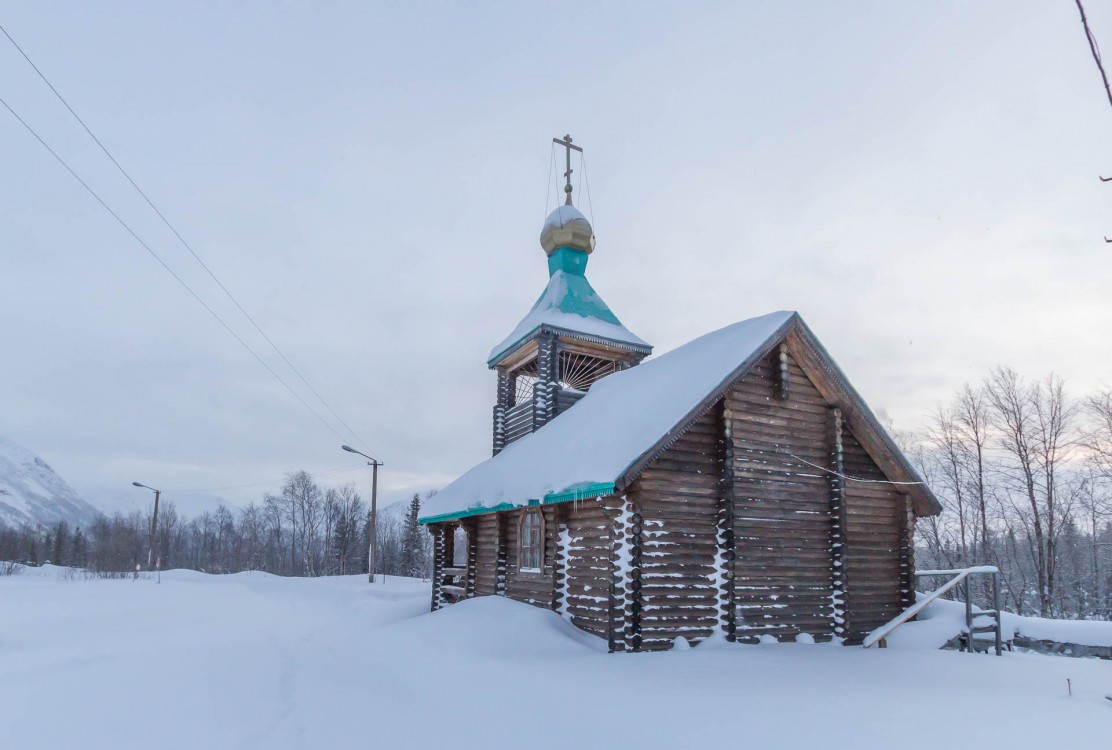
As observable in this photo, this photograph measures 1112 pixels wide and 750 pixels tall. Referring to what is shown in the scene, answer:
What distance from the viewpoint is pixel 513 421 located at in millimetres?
22766

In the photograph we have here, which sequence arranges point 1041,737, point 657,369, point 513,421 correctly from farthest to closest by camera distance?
1. point 513,421
2. point 657,369
3. point 1041,737

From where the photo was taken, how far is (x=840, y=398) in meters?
14.6

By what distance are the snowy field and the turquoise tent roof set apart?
9.44m

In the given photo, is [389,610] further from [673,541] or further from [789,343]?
[789,343]

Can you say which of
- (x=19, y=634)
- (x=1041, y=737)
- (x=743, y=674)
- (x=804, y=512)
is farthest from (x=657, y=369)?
(x=19, y=634)

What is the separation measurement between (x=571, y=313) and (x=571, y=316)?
10.9 inches

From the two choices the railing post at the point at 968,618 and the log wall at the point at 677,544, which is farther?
the railing post at the point at 968,618

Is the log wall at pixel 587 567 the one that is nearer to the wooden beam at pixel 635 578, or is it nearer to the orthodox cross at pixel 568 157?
the wooden beam at pixel 635 578

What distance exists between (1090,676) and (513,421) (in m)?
15.8

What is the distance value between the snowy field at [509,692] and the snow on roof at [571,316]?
31.4 feet

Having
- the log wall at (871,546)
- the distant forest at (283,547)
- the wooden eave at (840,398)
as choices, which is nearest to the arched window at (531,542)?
the wooden eave at (840,398)

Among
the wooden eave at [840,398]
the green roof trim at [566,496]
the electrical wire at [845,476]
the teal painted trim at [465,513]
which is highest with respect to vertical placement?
the wooden eave at [840,398]

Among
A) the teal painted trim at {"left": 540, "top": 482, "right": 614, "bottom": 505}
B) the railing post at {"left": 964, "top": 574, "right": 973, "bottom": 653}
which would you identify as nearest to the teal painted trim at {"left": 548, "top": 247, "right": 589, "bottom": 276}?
the teal painted trim at {"left": 540, "top": 482, "right": 614, "bottom": 505}

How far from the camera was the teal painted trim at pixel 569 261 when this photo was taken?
80.5 feet
